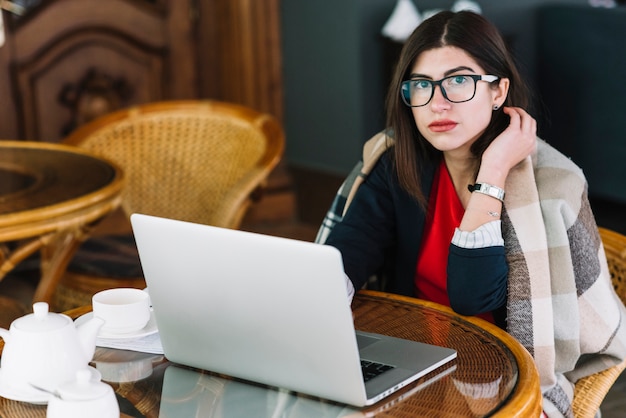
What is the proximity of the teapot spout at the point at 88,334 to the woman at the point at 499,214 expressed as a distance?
0.57 meters

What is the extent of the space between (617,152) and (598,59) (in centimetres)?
41

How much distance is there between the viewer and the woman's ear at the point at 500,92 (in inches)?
66.3

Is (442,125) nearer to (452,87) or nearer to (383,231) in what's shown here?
(452,87)

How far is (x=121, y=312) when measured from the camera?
1487 mm

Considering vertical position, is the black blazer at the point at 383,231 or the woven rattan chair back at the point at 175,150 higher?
the black blazer at the point at 383,231

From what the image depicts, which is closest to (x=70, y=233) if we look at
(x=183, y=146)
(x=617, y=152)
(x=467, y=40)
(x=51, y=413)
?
(x=183, y=146)

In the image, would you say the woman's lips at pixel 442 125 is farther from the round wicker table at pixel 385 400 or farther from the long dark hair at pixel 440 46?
the round wicker table at pixel 385 400

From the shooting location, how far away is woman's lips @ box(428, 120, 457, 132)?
163cm

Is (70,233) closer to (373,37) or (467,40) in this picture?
(467,40)

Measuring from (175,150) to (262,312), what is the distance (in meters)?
1.79

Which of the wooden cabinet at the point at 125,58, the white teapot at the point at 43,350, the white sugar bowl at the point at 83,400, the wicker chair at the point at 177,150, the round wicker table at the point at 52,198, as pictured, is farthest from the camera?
the wooden cabinet at the point at 125,58

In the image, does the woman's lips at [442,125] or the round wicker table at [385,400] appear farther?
the woman's lips at [442,125]

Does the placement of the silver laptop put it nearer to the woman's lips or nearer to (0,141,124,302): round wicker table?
the woman's lips

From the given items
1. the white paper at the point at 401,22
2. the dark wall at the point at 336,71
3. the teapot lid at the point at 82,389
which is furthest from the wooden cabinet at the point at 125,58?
the teapot lid at the point at 82,389
